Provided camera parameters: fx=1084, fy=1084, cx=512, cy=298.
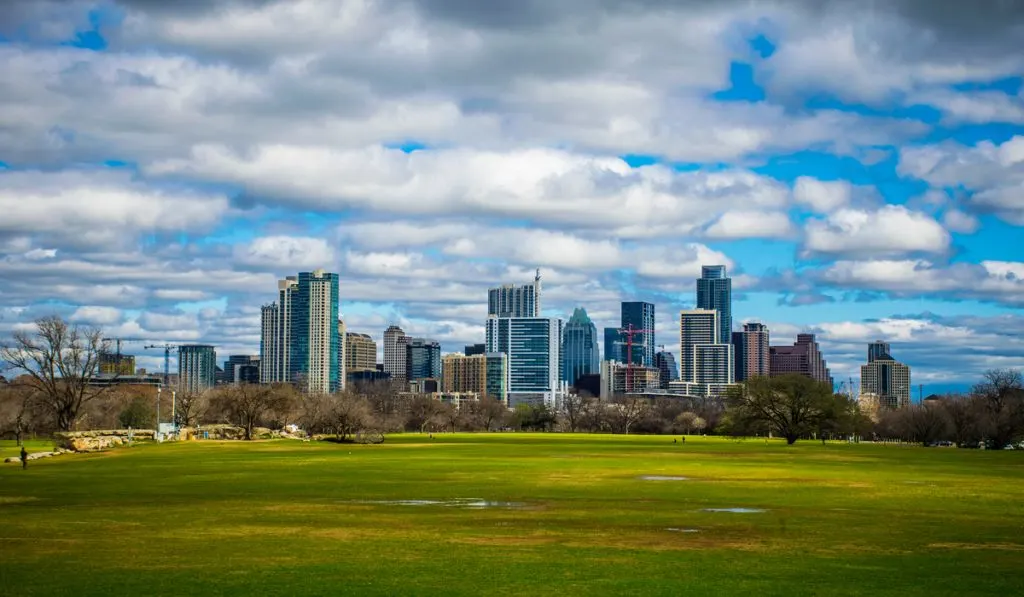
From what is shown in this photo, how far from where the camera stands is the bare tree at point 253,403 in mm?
147875

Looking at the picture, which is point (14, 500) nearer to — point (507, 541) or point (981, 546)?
point (507, 541)

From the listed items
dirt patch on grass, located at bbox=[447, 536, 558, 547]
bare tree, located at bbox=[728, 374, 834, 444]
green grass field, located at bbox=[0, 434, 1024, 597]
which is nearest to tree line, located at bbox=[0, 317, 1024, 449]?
bare tree, located at bbox=[728, 374, 834, 444]

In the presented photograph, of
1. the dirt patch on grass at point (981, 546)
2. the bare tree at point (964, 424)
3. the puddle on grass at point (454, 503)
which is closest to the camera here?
the dirt patch on grass at point (981, 546)

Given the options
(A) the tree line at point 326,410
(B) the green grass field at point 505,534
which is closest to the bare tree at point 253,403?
(A) the tree line at point 326,410

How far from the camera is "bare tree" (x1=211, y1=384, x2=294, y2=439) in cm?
14788

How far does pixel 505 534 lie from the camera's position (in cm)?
3503

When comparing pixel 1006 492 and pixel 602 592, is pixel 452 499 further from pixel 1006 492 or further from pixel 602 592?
pixel 1006 492

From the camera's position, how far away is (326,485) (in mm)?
57656

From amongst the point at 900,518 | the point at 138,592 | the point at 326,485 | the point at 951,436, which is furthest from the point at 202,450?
the point at 951,436

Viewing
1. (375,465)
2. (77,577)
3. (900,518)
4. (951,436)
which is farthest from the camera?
(951,436)

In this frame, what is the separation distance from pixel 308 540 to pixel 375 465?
45.6m

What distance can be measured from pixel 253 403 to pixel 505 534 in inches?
4776

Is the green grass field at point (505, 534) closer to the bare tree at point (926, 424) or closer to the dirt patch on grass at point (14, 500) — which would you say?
the dirt patch on grass at point (14, 500)

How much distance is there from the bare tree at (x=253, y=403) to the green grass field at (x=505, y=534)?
258 ft
